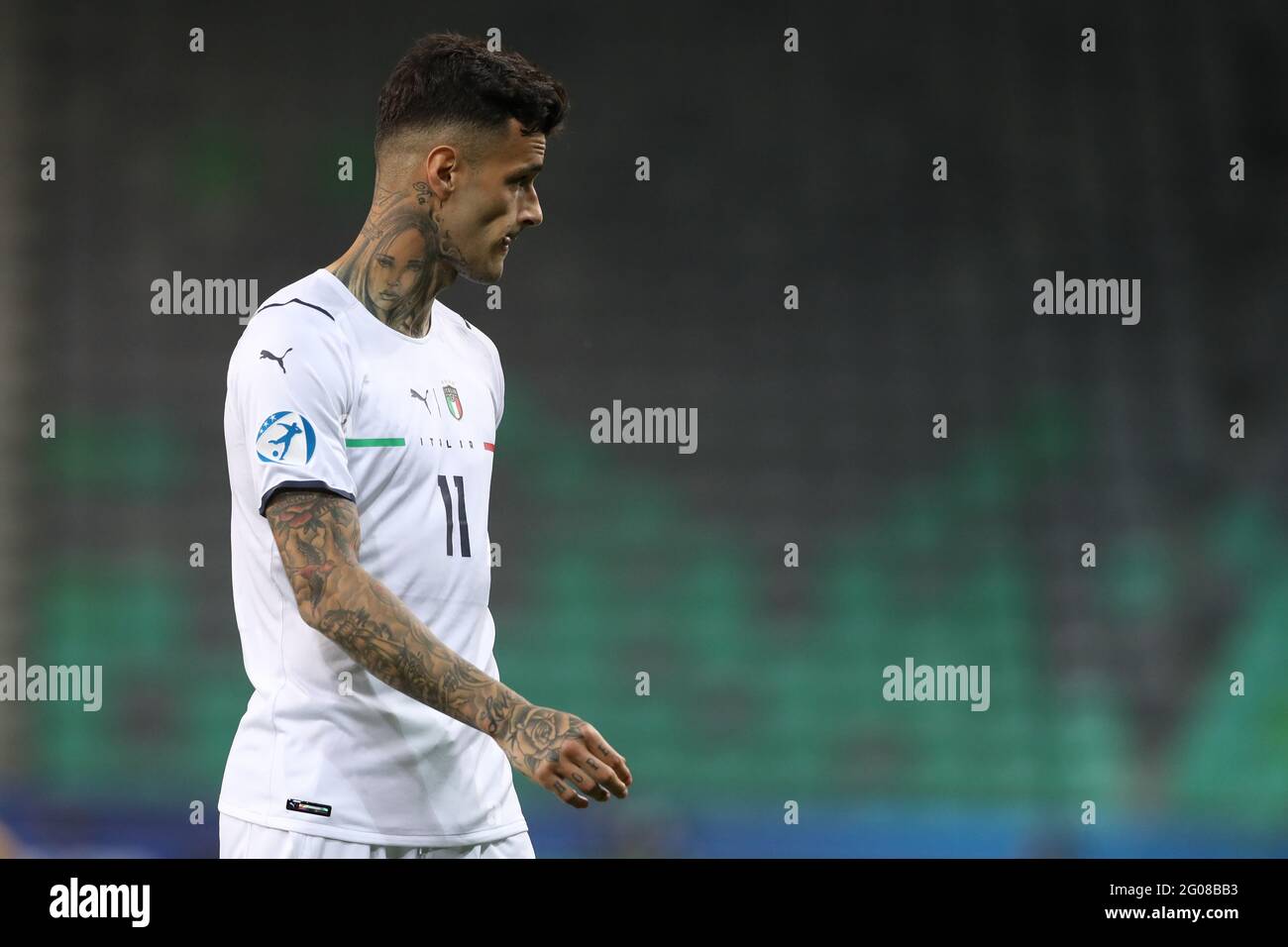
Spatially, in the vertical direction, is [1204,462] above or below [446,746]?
above

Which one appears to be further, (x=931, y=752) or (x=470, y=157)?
(x=931, y=752)

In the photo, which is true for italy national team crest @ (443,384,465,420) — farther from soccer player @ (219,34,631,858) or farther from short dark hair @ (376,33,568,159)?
short dark hair @ (376,33,568,159)

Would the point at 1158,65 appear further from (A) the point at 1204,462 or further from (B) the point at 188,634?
(B) the point at 188,634

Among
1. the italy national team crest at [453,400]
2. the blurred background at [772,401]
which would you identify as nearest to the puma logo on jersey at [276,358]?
the italy national team crest at [453,400]

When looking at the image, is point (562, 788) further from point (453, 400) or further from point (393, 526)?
point (453, 400)

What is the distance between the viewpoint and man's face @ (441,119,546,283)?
1.94m

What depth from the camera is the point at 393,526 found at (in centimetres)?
183

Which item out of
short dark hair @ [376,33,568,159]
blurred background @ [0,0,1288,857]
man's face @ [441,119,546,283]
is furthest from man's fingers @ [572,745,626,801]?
blurred background @ [0,0,1288,857]

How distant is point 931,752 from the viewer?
4664 mm

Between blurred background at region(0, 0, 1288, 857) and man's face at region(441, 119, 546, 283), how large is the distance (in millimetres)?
2695

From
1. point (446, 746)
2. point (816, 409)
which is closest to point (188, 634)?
point (816, 409)

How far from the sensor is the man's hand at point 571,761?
4.95 ft

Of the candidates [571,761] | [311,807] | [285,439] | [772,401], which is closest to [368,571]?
[285,439]

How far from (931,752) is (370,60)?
2970mm
